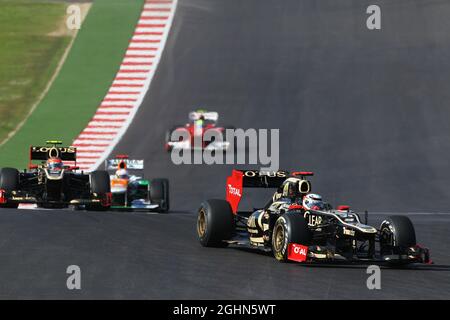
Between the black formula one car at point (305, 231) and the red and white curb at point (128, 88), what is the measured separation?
17.4 metres

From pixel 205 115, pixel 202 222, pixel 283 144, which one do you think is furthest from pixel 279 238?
pixel 205 115

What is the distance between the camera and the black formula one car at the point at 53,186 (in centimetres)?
2889

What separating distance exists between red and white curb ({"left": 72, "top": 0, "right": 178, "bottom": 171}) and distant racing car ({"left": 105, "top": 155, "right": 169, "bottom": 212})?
6275 mm

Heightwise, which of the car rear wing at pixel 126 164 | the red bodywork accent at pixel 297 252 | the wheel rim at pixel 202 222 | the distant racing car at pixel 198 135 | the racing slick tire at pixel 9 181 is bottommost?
the red bodywork accent at pixel 297 252

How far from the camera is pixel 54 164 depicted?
29656mm

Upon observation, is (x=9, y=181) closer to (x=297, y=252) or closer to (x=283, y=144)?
(x=297, y=252)

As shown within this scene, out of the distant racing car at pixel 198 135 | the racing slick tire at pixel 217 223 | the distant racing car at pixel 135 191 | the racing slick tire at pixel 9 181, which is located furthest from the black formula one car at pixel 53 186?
the distant racing car at pixel 198 135

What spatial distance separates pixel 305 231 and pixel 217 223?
9.17ft

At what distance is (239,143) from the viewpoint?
41062 mm

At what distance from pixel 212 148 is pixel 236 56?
10.1m

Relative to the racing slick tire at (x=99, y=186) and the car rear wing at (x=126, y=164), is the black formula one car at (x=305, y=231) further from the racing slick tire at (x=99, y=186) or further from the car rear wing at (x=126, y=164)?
the car rear wing at (x=126, y=164)

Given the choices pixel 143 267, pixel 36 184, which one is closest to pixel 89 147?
pixel 36 184

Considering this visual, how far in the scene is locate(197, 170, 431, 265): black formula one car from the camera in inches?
725
